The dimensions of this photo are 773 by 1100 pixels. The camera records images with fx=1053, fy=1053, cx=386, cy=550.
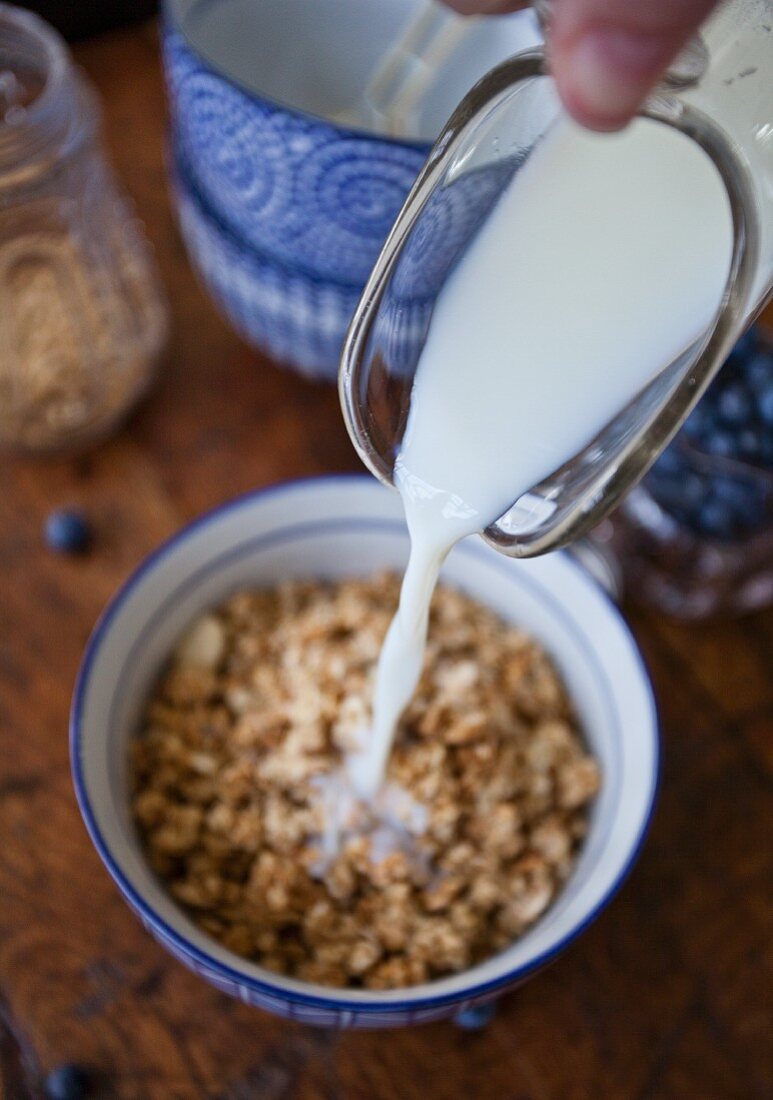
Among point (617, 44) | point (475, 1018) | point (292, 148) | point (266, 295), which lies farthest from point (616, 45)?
point (475, 1018)

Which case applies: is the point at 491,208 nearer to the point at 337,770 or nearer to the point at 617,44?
the point at 617,44

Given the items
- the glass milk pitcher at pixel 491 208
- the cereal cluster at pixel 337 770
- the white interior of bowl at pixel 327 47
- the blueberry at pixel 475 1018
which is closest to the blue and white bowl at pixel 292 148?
the white interior of bowl at pixel 327 47

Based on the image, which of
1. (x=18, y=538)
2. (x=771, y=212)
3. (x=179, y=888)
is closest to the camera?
(x=771, y=212)

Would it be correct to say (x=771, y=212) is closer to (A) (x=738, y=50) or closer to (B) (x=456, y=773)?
(A) (x=738, y=50)

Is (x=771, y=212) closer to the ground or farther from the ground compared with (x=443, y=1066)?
farther from the ground

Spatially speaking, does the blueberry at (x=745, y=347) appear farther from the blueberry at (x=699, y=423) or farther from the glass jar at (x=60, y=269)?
the glass jar at (x=60, y=269)

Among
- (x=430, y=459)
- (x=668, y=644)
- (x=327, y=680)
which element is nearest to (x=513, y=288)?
(x=430, y=459)
